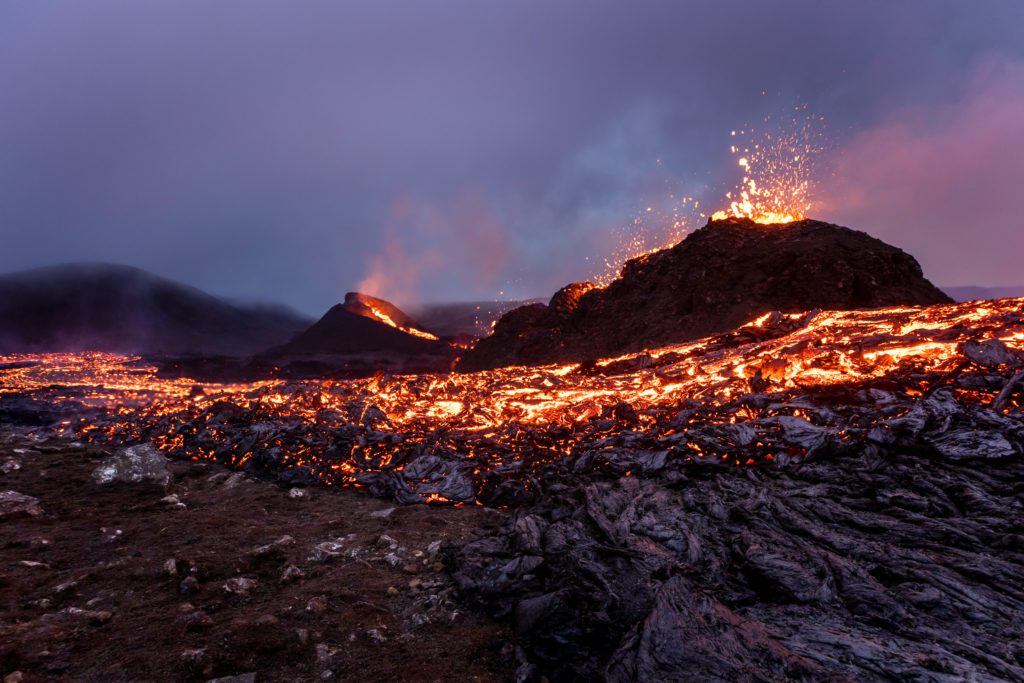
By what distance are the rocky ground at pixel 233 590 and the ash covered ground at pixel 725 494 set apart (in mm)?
143

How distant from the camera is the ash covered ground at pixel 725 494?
2963 mm

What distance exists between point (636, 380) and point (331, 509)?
26.5ft

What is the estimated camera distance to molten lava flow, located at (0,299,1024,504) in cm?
706

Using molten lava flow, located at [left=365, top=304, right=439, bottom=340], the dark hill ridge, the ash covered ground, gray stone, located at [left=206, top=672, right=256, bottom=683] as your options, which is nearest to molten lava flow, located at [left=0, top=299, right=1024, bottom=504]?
the ash covered ground

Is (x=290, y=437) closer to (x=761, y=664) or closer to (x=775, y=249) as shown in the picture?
(x=761, y=664)

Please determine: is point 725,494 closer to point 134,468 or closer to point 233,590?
point 233,590

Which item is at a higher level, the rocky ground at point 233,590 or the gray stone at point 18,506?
the gray stone at point 18,506

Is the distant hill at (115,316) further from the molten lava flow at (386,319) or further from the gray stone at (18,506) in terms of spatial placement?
the gray stone at (18,506)

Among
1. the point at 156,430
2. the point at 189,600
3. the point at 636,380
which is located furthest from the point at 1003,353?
the point at 156,430

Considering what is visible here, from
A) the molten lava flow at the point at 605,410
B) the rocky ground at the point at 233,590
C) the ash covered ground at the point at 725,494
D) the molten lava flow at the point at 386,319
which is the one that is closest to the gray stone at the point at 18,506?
the rocky ground at the point at 233,590

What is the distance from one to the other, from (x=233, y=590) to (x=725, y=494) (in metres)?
5.00

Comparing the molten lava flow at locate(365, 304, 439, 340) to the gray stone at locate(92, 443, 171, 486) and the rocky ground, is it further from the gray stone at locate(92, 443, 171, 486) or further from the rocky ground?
the rocky ground

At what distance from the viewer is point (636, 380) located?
11969 mm

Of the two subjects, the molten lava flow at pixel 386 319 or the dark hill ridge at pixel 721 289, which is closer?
the dark hill ridge at pixel 721 289
